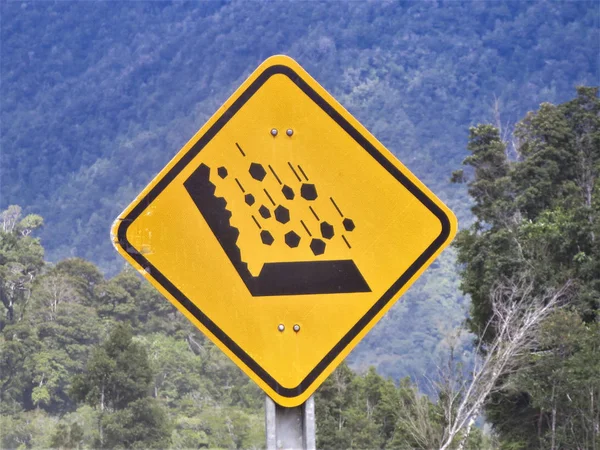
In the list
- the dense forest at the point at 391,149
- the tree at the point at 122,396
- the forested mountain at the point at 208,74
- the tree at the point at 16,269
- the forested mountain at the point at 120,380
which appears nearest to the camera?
the dense forest at the point at 391,149

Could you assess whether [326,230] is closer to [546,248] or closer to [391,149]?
[546,248]

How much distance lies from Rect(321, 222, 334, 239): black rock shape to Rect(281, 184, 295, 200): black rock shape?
0.36ft

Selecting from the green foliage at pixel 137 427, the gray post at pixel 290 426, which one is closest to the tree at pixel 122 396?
the green foliage at pixel 137 427

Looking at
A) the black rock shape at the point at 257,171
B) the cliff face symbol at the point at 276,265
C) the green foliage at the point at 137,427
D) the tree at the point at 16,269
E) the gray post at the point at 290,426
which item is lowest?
the gray post at the point at 290,426

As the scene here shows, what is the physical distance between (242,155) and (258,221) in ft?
0.62

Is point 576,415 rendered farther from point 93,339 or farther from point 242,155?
point 93,339

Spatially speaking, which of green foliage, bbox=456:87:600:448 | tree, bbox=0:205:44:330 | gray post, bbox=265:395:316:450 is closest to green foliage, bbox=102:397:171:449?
tree, bbox=0:205:44:330

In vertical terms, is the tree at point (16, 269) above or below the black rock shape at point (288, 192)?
above

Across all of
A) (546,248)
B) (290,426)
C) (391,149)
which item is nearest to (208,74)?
(391,149)

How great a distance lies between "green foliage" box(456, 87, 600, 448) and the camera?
21031 millimetres

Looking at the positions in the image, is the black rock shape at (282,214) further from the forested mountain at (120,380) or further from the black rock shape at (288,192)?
the forested mountain at (120,380)

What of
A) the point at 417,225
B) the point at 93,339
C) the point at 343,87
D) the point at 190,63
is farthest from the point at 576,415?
the point at 190,63

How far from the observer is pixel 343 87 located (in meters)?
91.1

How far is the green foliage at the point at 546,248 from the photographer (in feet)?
69.0
